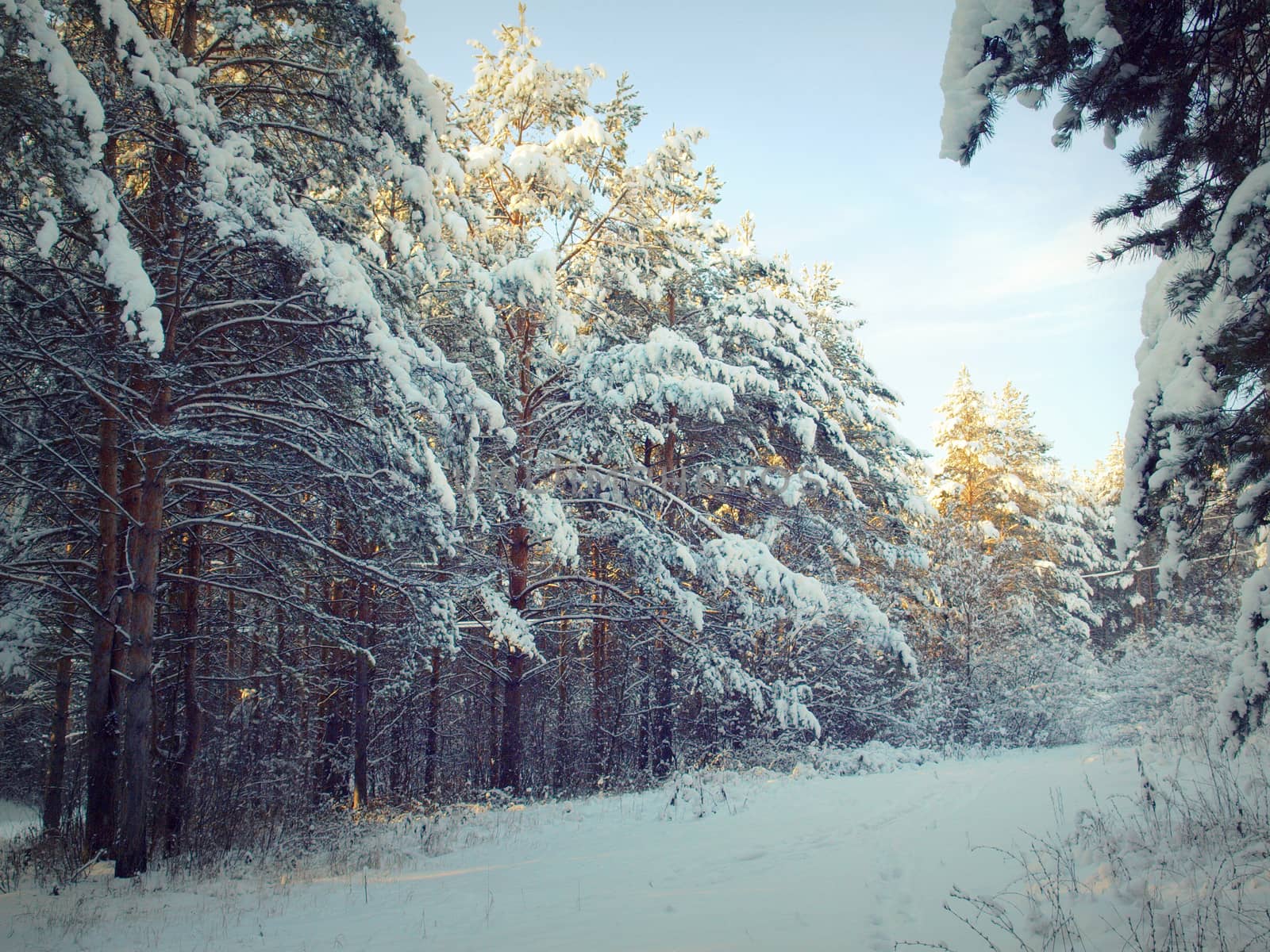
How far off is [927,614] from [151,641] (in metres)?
15.9

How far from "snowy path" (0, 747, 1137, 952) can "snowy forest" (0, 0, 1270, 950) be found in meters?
0.86

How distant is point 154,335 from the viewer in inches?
215

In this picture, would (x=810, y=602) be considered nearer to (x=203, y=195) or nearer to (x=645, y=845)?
(x=645, y=845)

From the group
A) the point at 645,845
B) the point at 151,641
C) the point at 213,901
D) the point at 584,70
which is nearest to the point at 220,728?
the point at 151,641

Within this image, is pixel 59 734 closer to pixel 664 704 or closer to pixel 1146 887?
pixel 664 704

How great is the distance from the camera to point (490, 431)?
390 inches

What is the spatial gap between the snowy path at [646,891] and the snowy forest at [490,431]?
86cm

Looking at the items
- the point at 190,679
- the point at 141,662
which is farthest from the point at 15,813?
the point at 141,662

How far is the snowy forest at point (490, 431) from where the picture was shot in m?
3.91

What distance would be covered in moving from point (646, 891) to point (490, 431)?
645 cm

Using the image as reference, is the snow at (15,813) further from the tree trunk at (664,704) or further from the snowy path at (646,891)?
the snowy path at (646,891)

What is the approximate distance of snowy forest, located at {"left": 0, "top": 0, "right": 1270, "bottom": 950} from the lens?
3.91 meters

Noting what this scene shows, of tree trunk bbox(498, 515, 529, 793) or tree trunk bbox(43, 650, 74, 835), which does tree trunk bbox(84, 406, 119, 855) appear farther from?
tree trunk bbox(43, 650, 74, 835)

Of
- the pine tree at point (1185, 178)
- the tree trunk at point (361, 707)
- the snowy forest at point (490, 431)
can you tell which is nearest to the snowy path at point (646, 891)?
the snowy forest at point (490, 431)
